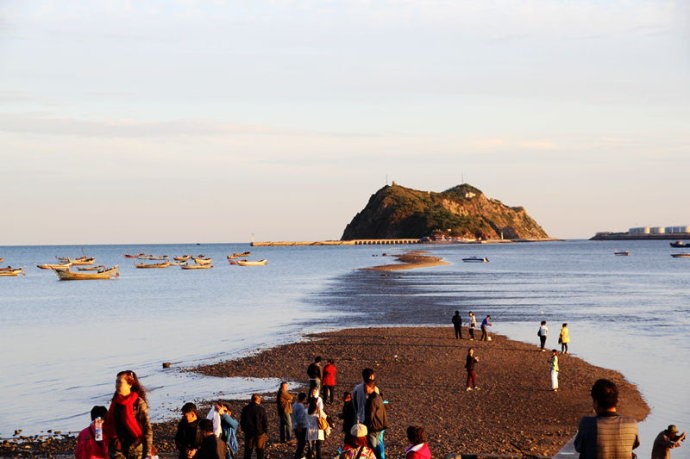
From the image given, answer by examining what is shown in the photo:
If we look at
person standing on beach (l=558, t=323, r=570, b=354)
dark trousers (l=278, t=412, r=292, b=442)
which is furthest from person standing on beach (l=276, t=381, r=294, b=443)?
person standing on beach (l=558, t=323, r=570, b=354)

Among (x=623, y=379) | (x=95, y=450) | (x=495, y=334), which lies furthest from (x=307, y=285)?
(x=95, y=450)

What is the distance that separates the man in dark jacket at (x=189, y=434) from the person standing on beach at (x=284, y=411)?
206 inches

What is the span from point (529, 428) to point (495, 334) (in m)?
20.9

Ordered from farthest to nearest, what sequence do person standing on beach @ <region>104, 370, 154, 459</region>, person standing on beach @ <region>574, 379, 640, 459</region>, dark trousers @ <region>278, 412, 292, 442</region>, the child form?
dark trousers @ <region>278, 412, 292, 442</region> → the child → person standing on beach @ <region>104, 370, 154, 459</region> → person standing on beach @ <region>574, 379, 640, 459</region>

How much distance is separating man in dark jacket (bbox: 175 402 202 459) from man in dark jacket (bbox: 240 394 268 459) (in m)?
3.23

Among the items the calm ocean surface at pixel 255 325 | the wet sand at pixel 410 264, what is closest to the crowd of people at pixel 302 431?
the calm ocean surface at pixel 255 325

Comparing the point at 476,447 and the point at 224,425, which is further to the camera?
the point at 476,447

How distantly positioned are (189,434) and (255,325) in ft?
129

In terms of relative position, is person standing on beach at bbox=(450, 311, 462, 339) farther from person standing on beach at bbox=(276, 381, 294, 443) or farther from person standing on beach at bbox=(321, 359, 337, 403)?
person standing on beach at bbox=(276, 381, 294, 443)

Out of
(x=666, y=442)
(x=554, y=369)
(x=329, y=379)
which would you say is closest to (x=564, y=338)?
(x=554, y=369)

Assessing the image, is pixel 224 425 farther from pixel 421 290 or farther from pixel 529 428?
pixel 421 290

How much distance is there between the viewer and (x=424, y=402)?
23.6 meters

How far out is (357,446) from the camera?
11461 mm

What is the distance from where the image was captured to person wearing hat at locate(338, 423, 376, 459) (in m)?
11.1
